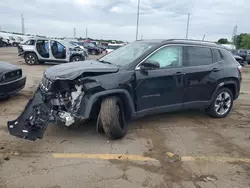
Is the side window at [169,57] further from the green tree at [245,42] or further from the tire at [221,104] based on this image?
the green tree at [245,42]

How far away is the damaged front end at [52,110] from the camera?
146 inches

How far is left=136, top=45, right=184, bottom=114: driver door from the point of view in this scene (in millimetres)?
4277

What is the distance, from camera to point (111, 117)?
3.87m

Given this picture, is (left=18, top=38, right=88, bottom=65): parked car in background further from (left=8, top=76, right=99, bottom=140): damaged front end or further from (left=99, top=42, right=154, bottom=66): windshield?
(left=8, top=76, right=99, bottom=140): damaged front end

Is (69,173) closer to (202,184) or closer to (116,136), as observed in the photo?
(116,136)

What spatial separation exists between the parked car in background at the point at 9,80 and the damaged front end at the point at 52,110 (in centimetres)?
226

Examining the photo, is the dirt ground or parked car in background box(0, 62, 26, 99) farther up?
parked car in background box(0, 62, 26, 99)

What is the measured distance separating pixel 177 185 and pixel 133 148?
43.4 inches

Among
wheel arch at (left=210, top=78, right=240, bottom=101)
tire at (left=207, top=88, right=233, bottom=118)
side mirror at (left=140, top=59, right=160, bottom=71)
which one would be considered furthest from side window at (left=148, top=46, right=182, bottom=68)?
tire at (left=207, top=88, right=233, bottom=118)

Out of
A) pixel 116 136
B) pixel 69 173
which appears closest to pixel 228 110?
pixel 116 136

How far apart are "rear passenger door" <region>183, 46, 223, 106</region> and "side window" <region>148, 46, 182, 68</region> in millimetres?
197

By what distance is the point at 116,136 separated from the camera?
4113 mm

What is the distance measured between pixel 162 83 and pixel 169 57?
56 cm

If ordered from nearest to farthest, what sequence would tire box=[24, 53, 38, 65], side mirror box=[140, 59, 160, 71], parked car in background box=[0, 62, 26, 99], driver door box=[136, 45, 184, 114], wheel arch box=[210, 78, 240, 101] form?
side mirror box=[140, 59, 160, 71] < driver door box=[136, 45, 184, 114] < wheel arch box=[210, 78, 240, 101] < parked car in background box=[0, 62, 26, 99] < tire box=[24, 53, 38, 65]
